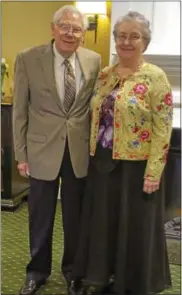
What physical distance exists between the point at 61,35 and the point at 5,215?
66.6 inches

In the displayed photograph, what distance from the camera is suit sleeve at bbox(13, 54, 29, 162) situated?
1.73 m

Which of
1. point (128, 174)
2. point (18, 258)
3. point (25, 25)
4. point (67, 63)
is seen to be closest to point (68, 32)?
point (67, 63)

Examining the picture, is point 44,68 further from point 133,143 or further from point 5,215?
point 5,215

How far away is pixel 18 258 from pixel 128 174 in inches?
37.2

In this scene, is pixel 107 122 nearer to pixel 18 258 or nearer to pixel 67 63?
pixel 67 63

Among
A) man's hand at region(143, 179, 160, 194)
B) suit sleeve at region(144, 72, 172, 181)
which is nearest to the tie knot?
suit sleeve at region(144, 72, 172, 181)

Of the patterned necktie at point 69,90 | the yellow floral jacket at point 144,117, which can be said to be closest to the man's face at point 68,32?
the patterned necktie at point 69,90

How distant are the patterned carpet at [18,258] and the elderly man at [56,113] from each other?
375 millimetres

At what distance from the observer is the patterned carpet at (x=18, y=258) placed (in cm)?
194

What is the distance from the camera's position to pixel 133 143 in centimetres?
163

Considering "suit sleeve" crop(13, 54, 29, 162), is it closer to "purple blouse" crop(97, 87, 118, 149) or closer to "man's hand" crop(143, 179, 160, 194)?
"purple blouse" crop(97, 87, 118, 149)

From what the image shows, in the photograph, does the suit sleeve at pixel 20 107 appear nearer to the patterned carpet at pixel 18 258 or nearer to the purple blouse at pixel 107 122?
the purple blouse at pixel 107 122

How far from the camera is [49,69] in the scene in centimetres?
172

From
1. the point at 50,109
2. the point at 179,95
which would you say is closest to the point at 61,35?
the point at 50,109
